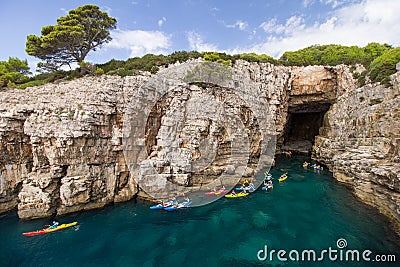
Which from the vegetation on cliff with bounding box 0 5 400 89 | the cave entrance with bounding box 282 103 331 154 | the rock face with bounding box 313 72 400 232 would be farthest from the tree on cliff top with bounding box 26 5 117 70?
the cave entrance with bounding box 282 103 331 154

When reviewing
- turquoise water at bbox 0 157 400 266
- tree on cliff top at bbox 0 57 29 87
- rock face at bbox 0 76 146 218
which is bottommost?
turquoise water at bbox 0 157 400 266

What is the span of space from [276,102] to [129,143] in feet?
73.8

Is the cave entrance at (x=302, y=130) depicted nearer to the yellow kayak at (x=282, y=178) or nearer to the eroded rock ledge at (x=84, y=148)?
the yellow kayak at (x=282, y=178)

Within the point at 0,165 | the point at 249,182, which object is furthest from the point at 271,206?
the point at 0,165

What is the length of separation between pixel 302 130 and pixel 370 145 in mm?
28125

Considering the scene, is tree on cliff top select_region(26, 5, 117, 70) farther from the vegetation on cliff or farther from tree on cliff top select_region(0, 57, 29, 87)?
tree on cliff top select_region(0, 57, 29, 87)

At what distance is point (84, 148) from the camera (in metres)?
19.3

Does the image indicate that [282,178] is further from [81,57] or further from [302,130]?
[81,57]

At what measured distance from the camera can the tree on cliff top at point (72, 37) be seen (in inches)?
973

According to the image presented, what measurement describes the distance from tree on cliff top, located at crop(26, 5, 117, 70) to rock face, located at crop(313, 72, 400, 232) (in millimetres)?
34356

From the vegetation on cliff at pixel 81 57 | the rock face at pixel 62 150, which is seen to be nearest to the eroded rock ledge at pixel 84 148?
the rock face at pixel 62 150

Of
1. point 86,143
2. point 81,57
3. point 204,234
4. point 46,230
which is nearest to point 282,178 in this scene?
point 204,234

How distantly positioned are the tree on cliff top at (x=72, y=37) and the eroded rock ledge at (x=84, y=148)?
6517 millimetres

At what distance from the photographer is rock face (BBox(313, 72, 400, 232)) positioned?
16.2 metres
